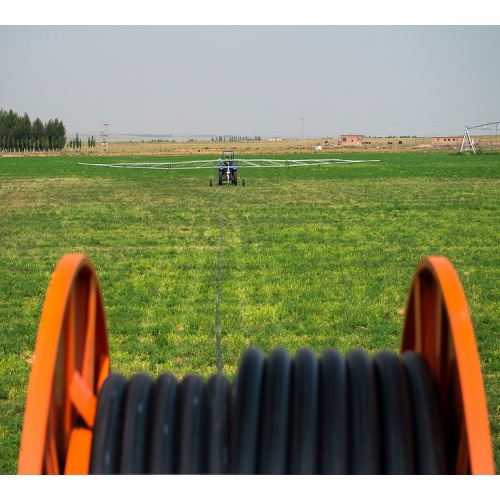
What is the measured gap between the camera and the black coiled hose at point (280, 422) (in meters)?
2.91

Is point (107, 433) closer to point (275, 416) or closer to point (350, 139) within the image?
point (275, 416)

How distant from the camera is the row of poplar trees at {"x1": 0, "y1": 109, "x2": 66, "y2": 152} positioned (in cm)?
13950

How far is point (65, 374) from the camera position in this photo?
3223 mm

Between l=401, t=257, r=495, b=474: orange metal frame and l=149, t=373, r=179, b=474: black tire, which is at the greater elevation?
l=401, t=257, r=495, b=474: orange metal frame

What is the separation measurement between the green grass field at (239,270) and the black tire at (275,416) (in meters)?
2.78

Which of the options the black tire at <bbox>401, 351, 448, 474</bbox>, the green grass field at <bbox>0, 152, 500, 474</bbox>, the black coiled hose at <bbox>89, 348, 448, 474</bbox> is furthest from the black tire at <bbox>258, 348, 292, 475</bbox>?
the green grass field at <bbox>0, 152, 500, 474</bbox>

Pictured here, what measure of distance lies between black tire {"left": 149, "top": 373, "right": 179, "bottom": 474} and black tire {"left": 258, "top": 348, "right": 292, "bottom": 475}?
12.6 inches

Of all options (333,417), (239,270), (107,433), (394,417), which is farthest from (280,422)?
(239,270)

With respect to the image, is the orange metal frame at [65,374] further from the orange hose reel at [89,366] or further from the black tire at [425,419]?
the black tire at [425,419]

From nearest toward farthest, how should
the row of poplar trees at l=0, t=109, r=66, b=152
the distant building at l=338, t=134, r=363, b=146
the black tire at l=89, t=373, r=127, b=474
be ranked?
the black tire at l=89, t=373, r=127, b=474, the row of poplar trees at l=0, t=109, r=66, b=152, the distant building at l=338, t=134, r=363, b=146

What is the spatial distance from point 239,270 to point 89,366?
27.8 ft

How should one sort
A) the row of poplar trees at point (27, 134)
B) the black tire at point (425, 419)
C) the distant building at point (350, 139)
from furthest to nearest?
1. the distant building at point (350, 139)
2. the row of poplar trees at point (27, 134)
3. the black tire at point (425, 419)

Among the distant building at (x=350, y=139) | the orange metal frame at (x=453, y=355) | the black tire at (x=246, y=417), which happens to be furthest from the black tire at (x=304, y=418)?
the distant building at (x=350, y=139)

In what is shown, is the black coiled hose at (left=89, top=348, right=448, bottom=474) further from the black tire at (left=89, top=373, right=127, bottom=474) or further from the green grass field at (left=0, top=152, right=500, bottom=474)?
the green grass field at (left=0, top=152, right=500, bottom=474)
